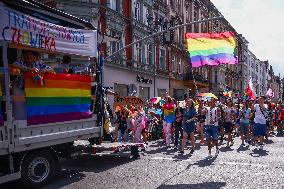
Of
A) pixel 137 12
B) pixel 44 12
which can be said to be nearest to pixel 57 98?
pixel 44 12

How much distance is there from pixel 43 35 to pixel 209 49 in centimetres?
1421

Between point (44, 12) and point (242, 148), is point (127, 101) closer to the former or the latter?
point (242, 148)

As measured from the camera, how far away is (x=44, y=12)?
776 cm

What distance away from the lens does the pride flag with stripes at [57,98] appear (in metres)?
7.27

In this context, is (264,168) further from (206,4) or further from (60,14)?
(206,4)

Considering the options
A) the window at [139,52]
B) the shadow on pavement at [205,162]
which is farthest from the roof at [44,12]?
the window at [139,52]

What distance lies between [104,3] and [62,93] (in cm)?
1901

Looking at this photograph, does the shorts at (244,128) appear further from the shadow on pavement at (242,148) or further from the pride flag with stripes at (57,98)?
the pride flag with stripes at (57,98)

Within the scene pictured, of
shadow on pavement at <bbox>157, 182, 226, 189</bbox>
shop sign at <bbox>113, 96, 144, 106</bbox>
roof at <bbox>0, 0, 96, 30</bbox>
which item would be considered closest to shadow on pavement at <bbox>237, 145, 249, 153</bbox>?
shop sign at <bbox>113, 96, 144, 106</bbox>

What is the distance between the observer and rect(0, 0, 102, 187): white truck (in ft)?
21.9

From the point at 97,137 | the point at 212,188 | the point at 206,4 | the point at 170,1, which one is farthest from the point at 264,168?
the point at 206,4

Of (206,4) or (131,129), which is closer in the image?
(131,129)

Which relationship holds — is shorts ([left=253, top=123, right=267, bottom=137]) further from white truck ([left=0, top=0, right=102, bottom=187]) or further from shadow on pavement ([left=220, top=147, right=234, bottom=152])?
white truck ([left=0, top=0, right=102, bottom=187])

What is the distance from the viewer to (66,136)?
796 cm
